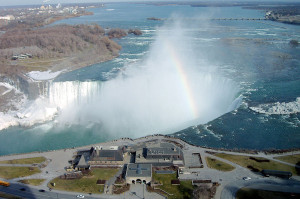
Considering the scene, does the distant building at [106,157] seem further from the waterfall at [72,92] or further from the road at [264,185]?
the waterfall at [72,92]

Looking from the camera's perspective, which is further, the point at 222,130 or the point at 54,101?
the point at 54,101

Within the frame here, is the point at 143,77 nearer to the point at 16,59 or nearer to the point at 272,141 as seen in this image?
the point at 272,141

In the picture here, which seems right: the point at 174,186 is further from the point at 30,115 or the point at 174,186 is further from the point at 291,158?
the point at 30,115

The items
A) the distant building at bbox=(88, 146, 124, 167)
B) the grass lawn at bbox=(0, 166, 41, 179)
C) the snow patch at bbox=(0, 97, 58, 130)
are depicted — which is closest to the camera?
the grass lawn at bbox=(0, 166, 41, 179)

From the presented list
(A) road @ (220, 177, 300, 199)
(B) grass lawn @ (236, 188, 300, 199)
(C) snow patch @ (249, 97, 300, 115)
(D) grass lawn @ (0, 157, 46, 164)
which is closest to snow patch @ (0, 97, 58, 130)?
(D) grass lawn @ (0, 157, 46, 164)

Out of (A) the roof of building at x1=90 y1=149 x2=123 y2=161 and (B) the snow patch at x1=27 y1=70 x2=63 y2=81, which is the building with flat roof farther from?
(B) the snow patch at x1=27 y1=70 x2=63 y2=81

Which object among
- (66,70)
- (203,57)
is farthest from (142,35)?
(66,70)

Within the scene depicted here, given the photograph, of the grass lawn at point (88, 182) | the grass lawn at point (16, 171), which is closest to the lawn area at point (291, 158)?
the grass lawn at point (88, 182)

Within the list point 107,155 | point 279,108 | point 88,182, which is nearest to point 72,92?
point 107,155
